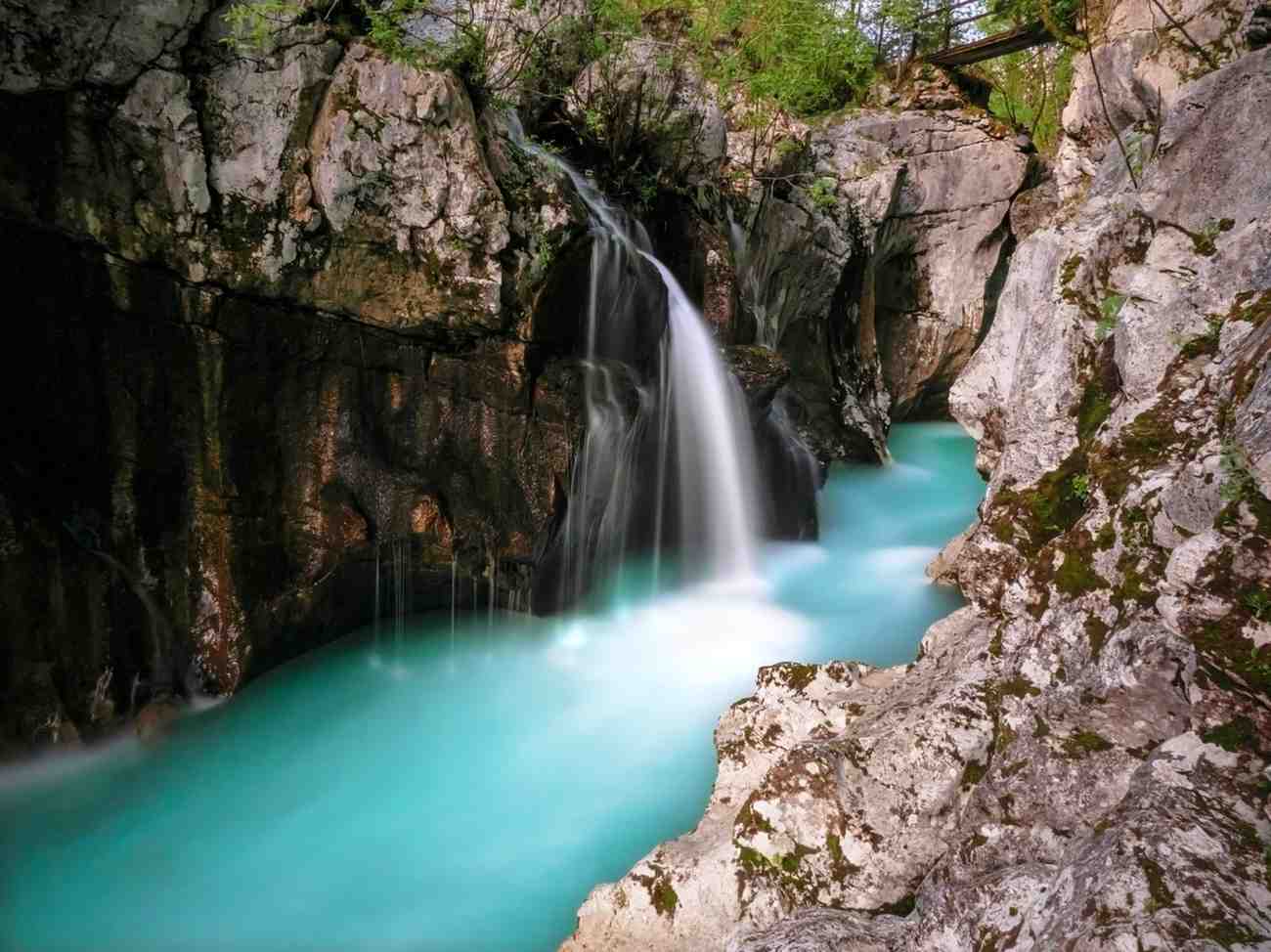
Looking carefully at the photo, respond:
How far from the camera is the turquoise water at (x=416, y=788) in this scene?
4.61 metres

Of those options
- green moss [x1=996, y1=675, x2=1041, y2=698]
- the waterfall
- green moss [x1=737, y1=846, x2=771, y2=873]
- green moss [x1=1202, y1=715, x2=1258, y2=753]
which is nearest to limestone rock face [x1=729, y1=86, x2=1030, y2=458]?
the waterfall

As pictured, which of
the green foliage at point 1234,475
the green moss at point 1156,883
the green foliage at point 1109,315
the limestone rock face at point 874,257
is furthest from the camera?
the limestone rock face at point 874,257

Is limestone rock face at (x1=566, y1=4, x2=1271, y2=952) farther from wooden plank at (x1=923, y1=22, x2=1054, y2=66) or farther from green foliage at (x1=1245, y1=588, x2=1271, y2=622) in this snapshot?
wooden plank at (x1=923, y1=22, x2=1054, y2=66)

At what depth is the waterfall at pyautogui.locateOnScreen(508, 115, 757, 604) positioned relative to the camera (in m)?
Result: 7.61

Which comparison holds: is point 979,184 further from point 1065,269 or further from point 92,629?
point 92,629

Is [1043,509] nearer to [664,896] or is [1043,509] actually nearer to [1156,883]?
[1156,883]

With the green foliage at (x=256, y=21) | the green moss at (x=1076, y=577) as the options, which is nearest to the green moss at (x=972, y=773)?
the green moss at (x=1076, y=577)

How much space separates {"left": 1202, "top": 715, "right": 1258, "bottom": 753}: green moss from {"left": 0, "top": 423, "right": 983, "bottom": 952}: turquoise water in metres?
3.58

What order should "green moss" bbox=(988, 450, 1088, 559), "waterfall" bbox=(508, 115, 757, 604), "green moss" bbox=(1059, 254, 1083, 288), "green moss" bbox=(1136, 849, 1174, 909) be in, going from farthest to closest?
"waterfall" bbox=(508, 115, 757, 604) < "green moss" bbox=(1059, 254, 1083, 288) < "green moss" bbox=(988, 450, 1088, 559) < "green moss" bbox=(1136, 849, 1174, 909)

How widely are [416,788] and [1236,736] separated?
513 centimetres

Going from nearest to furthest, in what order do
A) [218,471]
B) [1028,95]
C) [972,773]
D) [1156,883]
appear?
[1156,883], [972,773], [218,471], [1028,95]

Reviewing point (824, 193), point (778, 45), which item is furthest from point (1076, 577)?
point (778, 45)

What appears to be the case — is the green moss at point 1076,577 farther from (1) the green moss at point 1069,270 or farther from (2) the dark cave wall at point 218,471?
(2) the dark cave wall at point 218,471

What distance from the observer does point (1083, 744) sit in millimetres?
2633
